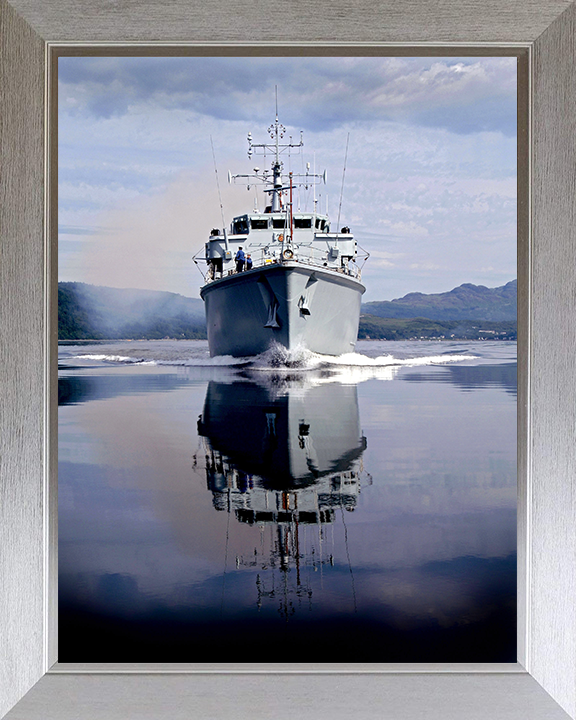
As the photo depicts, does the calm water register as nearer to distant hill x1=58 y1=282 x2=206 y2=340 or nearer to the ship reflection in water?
the ship reflection in water

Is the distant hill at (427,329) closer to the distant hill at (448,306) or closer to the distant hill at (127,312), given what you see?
the distant hill at (448,306)

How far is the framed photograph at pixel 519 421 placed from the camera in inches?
55.8

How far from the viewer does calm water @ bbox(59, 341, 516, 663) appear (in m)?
3.18

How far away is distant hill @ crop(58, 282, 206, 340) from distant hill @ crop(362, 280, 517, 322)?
3.20 metres

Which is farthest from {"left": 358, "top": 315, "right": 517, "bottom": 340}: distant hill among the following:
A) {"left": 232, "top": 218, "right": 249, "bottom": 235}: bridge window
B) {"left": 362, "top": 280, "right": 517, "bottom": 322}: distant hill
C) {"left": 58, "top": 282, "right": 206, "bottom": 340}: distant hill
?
{"left": 58, "top": 282, "right": 206, "bottom": 340}: distant hill

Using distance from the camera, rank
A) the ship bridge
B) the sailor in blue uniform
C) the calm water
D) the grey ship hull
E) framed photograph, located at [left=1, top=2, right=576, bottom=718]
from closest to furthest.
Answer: framed photograph, located at [left=1, top=2, right=576, bottom=718]
the calm water
the grey ship hull
the sailor in blue uniform
the ship bridge

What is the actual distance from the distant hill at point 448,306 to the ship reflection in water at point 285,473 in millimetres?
2584

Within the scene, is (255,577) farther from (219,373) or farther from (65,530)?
(219,373)

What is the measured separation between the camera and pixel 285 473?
5.74m

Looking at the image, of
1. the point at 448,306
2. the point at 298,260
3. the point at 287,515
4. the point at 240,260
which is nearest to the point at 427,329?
the point at 448,306

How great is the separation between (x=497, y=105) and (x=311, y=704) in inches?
690

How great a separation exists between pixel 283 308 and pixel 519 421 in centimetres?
715

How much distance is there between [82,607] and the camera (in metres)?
3.56

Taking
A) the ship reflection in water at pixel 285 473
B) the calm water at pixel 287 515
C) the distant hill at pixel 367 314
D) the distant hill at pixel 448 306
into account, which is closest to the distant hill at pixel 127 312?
the distant hill at pixel 367 314
